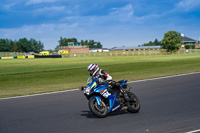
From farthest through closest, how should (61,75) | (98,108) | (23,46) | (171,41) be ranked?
(23,46)
(171,41)
(61,75)
(98,108)

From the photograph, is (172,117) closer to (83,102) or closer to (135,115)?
(135,115)

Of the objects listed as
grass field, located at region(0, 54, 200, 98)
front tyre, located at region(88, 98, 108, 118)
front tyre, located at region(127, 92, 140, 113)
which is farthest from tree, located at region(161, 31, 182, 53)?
front tyre, located at region(88, 98, 108, 118)

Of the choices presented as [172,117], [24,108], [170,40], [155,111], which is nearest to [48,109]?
[24,108]

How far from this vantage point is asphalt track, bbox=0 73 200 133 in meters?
6.42

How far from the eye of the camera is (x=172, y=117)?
7.32 meters

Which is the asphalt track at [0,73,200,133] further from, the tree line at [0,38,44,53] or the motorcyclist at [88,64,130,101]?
the tree line at [0,38,44,53]

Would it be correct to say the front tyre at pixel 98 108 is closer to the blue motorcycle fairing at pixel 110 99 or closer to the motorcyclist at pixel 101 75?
the blue motorcycle fairing at pixel 110 99

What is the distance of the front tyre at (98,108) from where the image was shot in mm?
7234

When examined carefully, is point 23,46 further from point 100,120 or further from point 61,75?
point 100,120

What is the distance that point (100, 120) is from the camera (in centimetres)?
728

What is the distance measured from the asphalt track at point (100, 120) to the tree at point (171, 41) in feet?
317

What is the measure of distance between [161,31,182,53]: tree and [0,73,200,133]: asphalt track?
9661cm

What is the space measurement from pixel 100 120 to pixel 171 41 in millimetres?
100777

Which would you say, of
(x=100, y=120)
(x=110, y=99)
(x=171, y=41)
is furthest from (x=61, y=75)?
(x=171, y=41)
